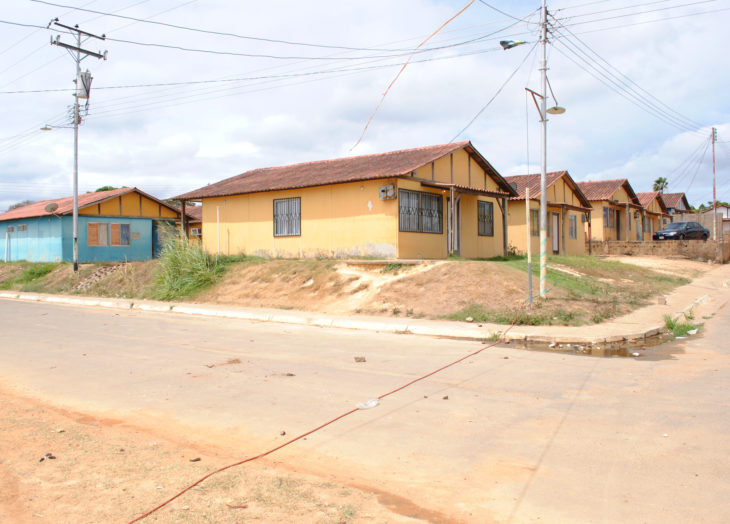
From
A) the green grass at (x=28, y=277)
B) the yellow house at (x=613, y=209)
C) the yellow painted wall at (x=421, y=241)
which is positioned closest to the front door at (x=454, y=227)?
the yellow painted wall at (x=421, y=241)

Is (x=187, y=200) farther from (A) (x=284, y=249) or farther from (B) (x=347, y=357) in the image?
(B) (x=347, y=357)

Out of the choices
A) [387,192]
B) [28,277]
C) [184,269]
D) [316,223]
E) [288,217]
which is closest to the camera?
[387,192]

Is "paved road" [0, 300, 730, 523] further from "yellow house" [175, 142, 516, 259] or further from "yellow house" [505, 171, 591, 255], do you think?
"yellow house" [505, 171, 591, 255]

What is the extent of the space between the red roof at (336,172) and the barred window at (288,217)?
0.72m

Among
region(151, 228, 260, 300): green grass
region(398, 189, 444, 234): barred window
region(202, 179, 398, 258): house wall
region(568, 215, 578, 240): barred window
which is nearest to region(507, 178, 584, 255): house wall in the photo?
region(568, 215, 578, 240): barred window

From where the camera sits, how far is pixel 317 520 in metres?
3.75

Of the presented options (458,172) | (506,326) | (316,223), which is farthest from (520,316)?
(458,172)

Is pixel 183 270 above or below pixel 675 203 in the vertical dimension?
below

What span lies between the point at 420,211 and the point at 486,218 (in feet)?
19.6

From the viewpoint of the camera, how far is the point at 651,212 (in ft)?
157

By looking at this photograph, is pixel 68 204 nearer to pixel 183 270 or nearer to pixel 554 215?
pixel 183 270

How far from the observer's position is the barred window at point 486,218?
984 inches

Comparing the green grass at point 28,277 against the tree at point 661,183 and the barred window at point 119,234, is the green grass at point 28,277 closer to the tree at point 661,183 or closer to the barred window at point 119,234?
the barred window at point 119,234

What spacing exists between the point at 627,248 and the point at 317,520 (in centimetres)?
3468
